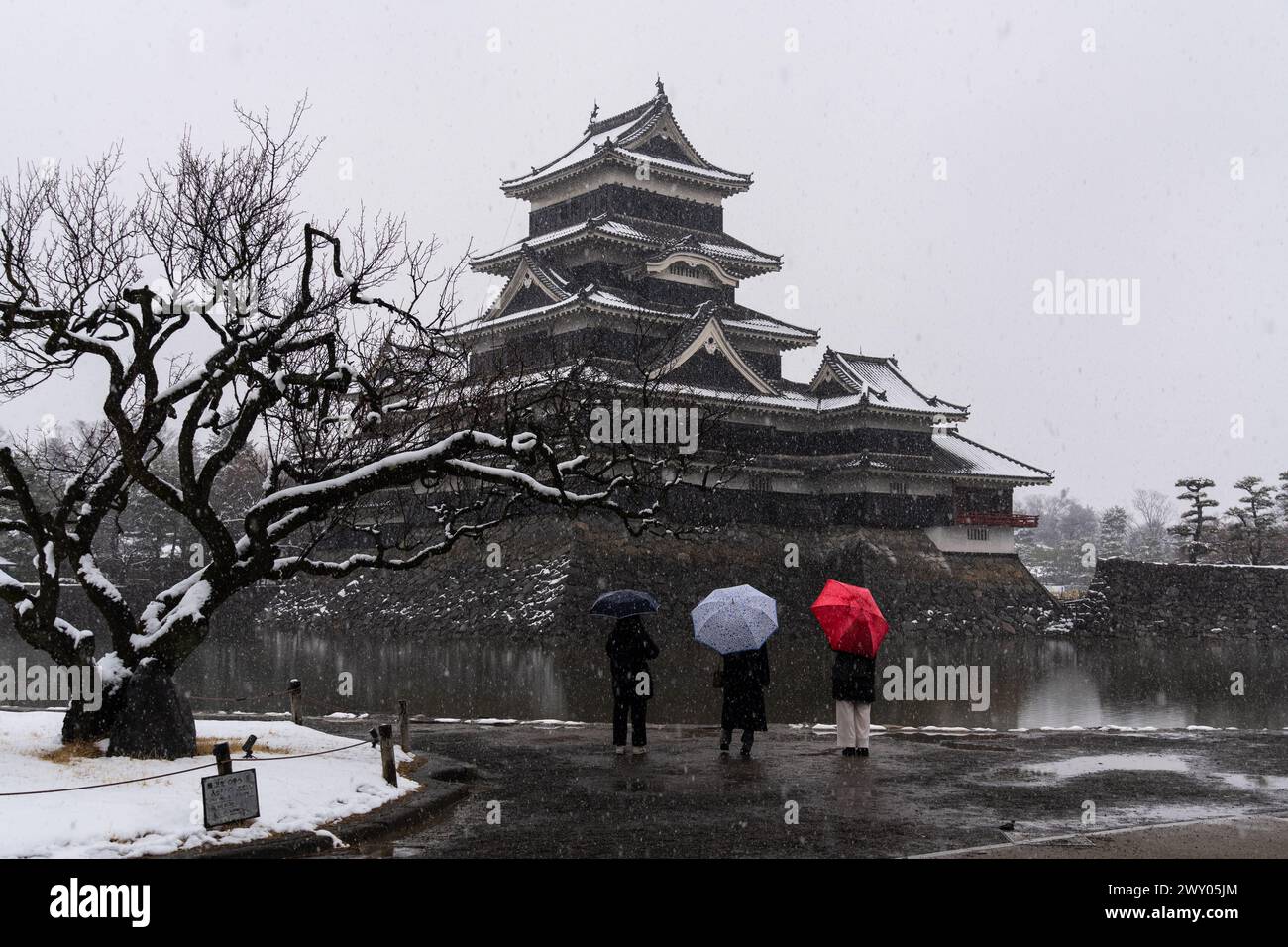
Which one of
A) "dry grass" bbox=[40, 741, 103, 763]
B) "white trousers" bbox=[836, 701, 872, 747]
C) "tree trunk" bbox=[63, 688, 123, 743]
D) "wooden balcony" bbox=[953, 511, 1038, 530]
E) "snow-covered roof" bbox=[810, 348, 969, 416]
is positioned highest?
"snow-covered roof" bbox=[810, 348, 969, 416]

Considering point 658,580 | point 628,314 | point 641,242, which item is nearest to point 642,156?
point 641,242

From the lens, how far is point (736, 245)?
45688 millimetres

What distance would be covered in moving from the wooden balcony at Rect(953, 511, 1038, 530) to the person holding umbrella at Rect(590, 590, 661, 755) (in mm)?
32306

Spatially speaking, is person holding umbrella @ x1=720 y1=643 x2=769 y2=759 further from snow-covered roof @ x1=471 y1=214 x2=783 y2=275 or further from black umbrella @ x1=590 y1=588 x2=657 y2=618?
snow-covered roof @ x1=471 y1=214 x2=783 y2=275

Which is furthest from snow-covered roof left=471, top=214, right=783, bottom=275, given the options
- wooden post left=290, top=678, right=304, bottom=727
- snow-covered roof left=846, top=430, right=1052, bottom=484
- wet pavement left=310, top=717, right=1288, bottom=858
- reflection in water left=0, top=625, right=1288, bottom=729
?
wooden post left=290, top=678, right=304, bottom=727

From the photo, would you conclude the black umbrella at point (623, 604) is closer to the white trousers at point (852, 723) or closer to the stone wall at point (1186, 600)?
the white trousers at point (852, 723)

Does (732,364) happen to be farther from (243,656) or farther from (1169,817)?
(1169,817)

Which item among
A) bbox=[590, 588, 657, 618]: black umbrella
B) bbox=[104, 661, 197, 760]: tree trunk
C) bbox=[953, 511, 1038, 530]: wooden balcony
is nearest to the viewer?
bbox=[104, 661, 197, 760]: tree trunk

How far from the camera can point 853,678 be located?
1314cm

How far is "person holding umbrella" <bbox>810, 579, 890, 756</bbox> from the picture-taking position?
13.0 metres

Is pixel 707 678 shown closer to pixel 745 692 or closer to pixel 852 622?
pixel 745 692

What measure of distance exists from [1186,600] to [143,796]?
41.1 m
